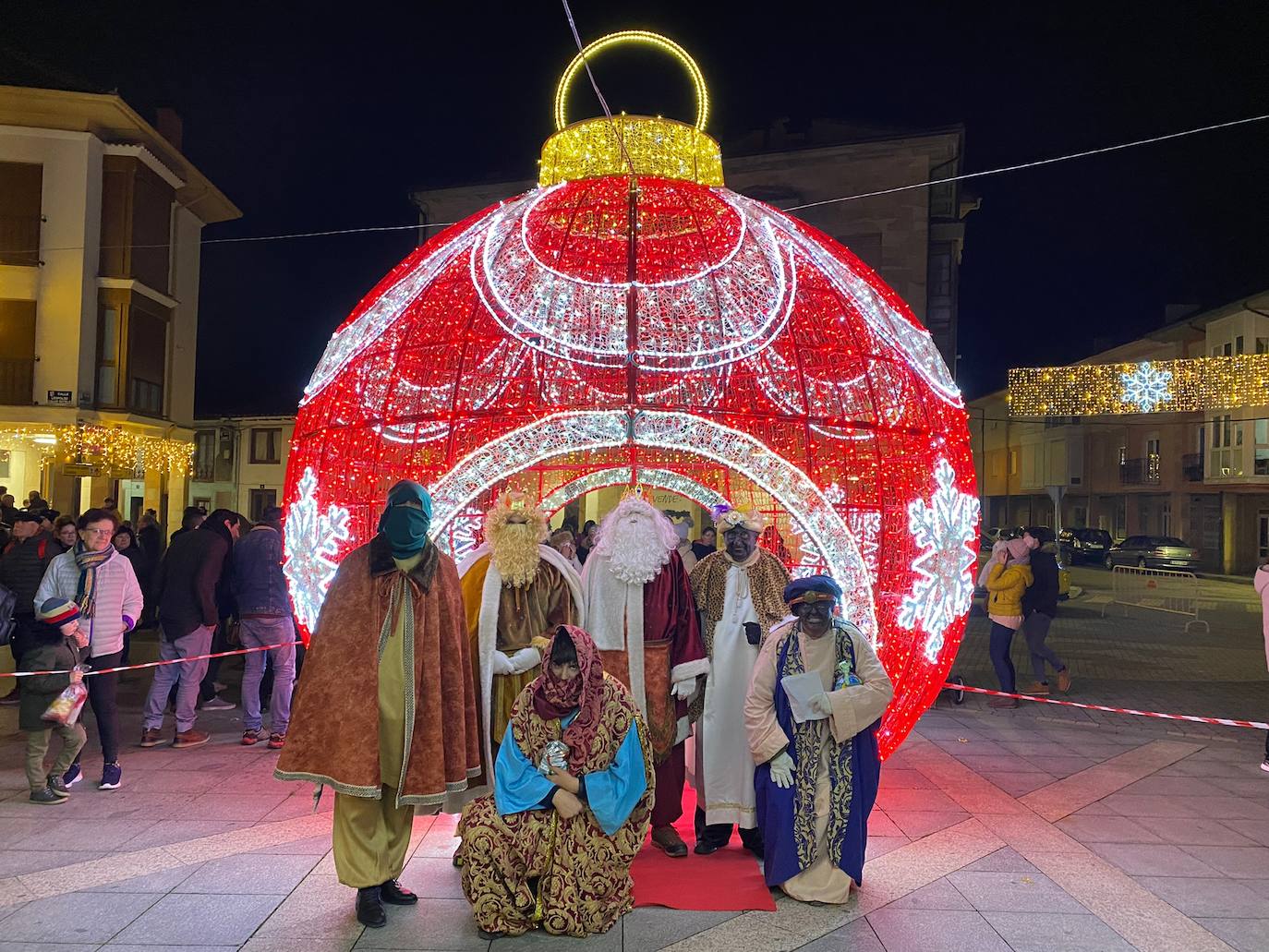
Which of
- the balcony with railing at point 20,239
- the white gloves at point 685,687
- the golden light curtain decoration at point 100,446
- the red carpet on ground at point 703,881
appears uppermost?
the balcony with railing at point 20,239

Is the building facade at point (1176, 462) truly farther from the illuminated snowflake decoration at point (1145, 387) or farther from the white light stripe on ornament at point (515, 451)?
the white light stripe on ornament at point (515, 451)

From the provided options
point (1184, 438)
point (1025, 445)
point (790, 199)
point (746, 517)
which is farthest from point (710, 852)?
point (1025, 445)

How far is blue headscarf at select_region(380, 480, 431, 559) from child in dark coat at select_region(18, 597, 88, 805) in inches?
102

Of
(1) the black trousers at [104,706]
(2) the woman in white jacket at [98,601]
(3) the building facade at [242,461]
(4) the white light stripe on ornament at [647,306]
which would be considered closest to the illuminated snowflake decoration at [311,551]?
(2) the woman in white jacket at [98,601]

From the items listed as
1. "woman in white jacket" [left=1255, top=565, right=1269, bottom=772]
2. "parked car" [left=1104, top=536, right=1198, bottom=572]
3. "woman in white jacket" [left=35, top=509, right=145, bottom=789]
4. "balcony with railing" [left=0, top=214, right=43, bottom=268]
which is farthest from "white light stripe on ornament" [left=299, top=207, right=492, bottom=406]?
"parked car" [left=1104, top=536, right=1198, bottom=572]

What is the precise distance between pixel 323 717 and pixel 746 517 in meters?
2.22

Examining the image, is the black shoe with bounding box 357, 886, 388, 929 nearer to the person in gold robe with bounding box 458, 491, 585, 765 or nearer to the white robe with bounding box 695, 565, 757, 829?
the person in gold robe with bounding box 458, 491, 585, 765

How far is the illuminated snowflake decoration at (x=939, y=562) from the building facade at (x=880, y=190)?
14.5 meters

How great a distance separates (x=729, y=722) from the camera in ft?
15.0

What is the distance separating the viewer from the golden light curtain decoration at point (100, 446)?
1576cm

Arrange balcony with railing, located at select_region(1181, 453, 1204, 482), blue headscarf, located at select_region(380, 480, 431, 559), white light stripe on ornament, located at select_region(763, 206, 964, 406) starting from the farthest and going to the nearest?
1. balcony with railing, located at select_region(1181, 453, 1204, 482)
2. white light stripe on ornament, located at select_region(763, 206, 964, 406)
3. blue headscarf, located at select_region(380, 480, 431, 559)

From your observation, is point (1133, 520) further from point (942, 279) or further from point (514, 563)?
point (514, 563)

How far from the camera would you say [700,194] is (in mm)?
5637

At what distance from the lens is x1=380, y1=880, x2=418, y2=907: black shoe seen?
380 centimetres
